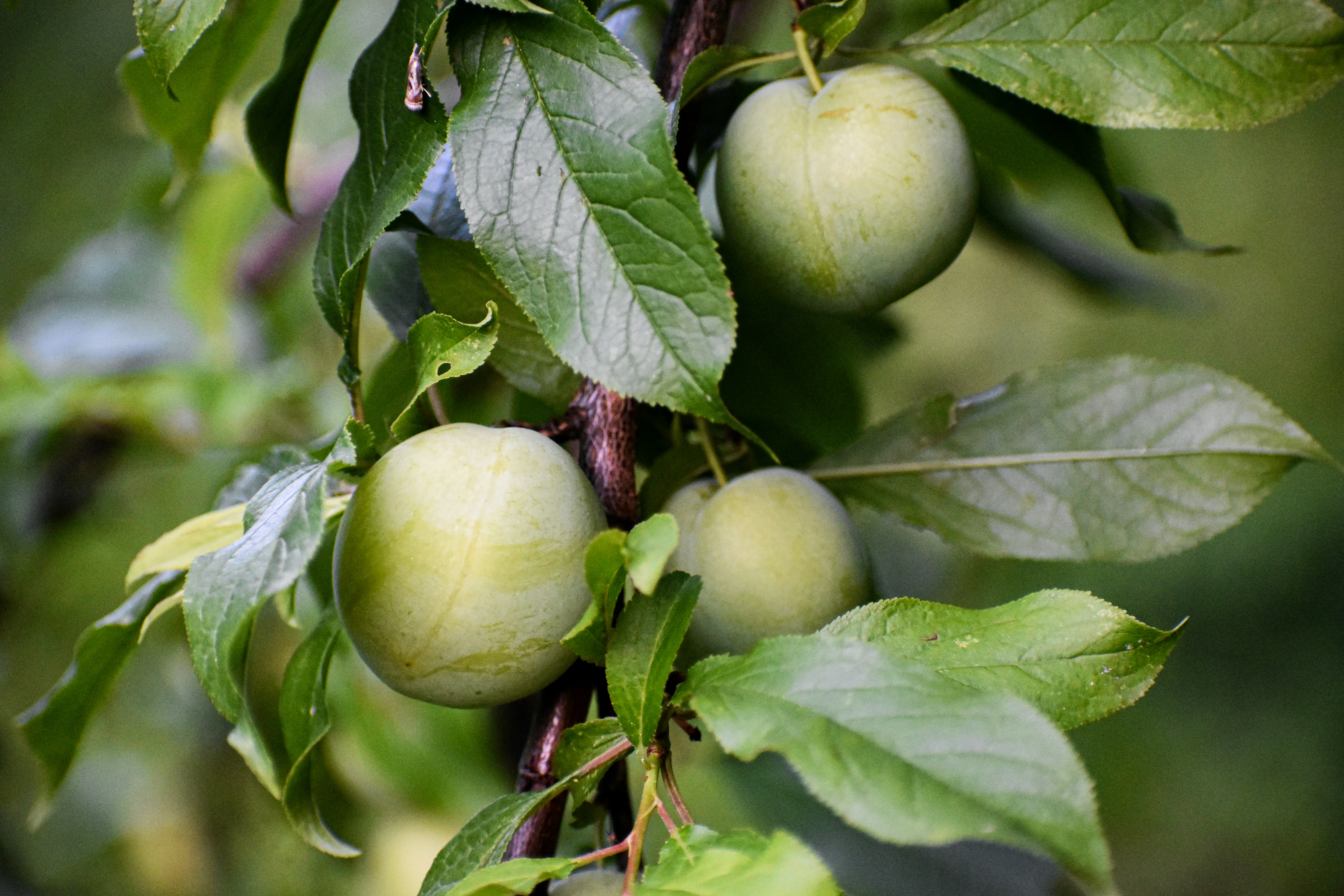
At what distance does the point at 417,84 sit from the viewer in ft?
1.49

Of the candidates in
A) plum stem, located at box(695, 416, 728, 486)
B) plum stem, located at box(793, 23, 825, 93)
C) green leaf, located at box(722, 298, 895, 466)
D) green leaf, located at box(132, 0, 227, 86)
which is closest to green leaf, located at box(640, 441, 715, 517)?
plum stem, located at box(695, 416, 728, 486)

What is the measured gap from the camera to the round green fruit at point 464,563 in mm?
412

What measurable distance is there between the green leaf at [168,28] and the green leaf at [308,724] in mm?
268

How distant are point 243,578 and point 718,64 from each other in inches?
13.3

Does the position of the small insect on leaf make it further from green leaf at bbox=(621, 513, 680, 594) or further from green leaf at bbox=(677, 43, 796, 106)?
green leaf at bbox=(621, 513, 680, 594)

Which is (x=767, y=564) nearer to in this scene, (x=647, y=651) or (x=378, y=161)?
(x=647, y=651)

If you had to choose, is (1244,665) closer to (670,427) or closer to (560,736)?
(670,427)

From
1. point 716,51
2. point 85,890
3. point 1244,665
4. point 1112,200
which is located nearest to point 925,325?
A: point 1244,665

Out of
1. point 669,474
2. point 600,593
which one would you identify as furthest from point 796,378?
point 600,593

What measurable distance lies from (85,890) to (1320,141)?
281 cm

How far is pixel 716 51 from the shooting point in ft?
1.60

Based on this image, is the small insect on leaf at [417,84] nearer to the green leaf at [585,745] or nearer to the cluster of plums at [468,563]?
the cluster of plums at [468,563]

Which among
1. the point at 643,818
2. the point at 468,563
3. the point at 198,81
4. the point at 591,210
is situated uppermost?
the point at 198,81

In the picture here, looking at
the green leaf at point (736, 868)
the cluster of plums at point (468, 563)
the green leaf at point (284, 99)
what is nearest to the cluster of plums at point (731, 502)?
the cluster of plums at point (468, 563)
